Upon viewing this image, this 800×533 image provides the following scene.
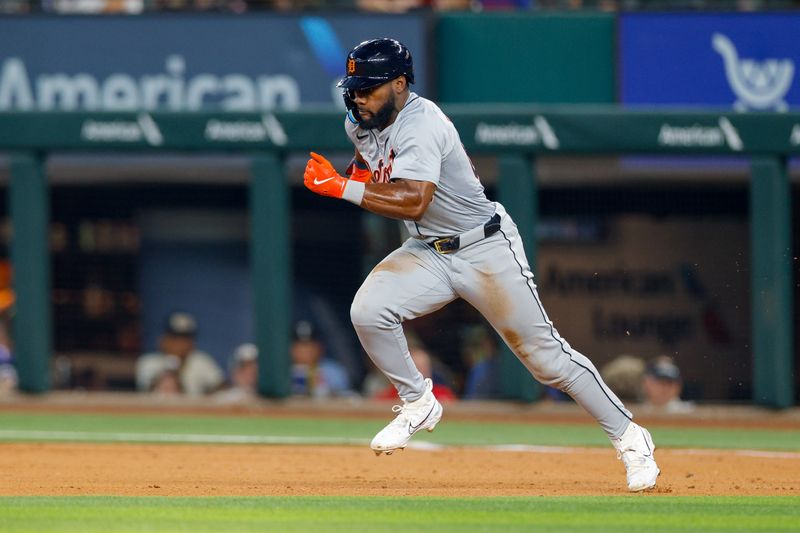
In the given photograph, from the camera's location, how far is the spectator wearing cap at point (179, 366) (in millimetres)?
10172

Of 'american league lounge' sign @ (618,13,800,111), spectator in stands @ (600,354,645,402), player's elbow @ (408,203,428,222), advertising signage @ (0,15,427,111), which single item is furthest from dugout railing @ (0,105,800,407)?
player's elbow @ (408,203,428,222)

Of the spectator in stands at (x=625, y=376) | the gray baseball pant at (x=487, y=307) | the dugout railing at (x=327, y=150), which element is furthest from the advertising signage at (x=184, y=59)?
the gray baseball pant at (x=487, y=307)

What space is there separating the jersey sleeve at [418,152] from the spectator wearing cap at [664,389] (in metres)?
4.19

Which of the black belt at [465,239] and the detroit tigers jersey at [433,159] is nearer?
the detroit tigers jersey at [433,159]

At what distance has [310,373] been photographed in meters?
9.99

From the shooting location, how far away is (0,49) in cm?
1148

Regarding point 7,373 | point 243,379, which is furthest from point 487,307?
point 7,373

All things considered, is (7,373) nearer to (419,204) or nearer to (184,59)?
(184,59)

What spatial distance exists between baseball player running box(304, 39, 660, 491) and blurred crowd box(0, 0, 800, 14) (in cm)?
562

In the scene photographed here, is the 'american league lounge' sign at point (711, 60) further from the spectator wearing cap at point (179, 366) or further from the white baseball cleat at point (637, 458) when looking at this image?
the white baseball cleat at point (637, 458)

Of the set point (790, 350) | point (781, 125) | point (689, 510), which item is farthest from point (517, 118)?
point (689, 510)

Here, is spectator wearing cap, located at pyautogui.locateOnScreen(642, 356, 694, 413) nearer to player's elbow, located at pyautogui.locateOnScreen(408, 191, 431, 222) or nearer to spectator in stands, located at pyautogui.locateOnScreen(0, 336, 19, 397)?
player's elbow, located at pyautogui.locateOnScreen(408, 191, 431, 222)

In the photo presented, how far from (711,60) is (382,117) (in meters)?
6.05

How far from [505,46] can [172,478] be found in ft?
19.5
